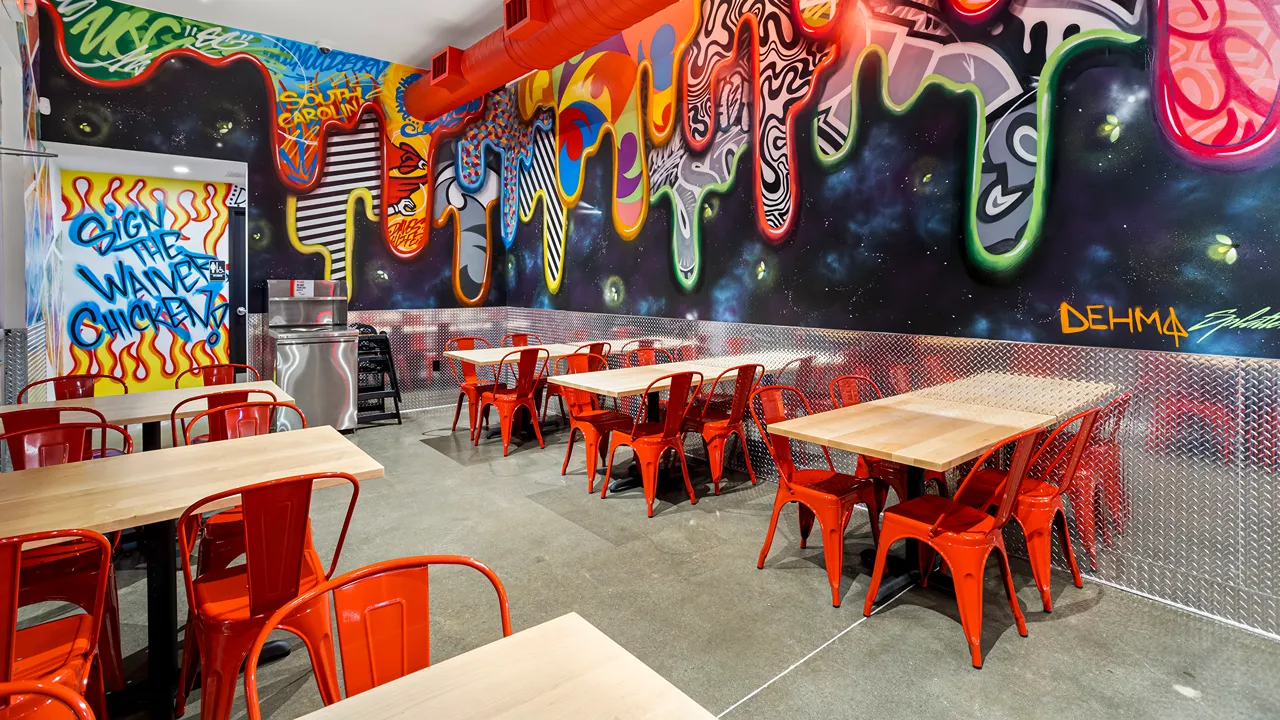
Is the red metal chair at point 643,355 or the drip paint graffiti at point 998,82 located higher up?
the drip paint graffiti at point 998,82

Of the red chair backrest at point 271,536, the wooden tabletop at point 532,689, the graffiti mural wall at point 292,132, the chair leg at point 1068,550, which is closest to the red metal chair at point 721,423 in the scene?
the chair leg at point 1068,550

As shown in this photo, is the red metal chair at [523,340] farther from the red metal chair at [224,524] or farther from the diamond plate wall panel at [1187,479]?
the diamond plate wall panel at [1187,479]

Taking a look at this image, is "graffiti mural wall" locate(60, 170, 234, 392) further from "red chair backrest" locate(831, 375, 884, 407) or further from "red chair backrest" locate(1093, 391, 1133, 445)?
"red chair backrest" locate(1093, 391, 1133, 445)

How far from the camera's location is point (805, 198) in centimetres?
476

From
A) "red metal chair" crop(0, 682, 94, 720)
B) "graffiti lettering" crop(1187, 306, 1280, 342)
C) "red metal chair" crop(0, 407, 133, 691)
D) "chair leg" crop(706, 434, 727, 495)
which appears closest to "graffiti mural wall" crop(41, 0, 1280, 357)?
"graffiti lettering" crop(1187, 306, 1280, 342)

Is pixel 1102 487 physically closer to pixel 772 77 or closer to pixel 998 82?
pixel 998 82

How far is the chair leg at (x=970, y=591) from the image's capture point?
8.08ft

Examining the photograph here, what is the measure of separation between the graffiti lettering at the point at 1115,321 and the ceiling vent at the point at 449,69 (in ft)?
17.9

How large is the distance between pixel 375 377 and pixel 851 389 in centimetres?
560

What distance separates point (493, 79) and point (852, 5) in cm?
320

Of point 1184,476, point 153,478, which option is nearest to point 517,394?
point 153,478

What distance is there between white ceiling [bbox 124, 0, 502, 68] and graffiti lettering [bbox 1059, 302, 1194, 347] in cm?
536

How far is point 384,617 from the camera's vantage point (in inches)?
55.1

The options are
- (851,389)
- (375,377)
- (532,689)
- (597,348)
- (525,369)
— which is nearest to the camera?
(532,689)
